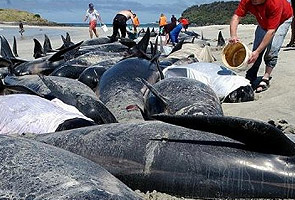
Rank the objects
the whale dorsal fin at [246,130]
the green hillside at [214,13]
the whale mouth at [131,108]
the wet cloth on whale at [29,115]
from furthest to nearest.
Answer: the green hillside at [214,13] < the whale mouth at [131,108] < the wet cloth on whale at [29,115] < the whale dorsal fin at [246,130]

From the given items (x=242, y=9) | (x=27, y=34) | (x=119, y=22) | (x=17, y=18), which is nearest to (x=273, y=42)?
(x=242, y=9)

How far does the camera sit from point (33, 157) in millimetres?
2438

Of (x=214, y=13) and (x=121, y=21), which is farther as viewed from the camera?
(x=214, y=13)

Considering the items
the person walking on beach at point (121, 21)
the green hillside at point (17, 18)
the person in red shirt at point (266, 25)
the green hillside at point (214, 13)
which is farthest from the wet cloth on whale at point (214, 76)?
the green hillside at point (17, 18)

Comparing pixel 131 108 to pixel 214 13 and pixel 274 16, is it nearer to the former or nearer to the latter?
pixel 274 16

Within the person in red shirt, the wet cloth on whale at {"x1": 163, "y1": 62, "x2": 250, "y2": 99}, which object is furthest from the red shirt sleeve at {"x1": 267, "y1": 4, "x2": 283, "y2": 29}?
the wet cloth on whale at {"x1": 163, "y1": 62, "x2": 250, "y2": 99}

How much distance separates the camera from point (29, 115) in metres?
4.00

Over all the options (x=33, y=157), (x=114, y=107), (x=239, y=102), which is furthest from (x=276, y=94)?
(x=33, y=157)

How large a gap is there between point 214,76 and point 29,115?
9.60 ft

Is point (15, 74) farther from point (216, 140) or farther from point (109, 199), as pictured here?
point (109, 199)

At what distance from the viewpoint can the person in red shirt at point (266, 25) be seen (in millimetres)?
6453

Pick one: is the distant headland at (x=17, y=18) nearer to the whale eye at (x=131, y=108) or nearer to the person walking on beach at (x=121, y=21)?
the person walking on beach at (x=121, y=21)

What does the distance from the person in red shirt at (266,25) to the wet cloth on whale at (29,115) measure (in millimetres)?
3115

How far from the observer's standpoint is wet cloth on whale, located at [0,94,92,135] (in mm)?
3893
